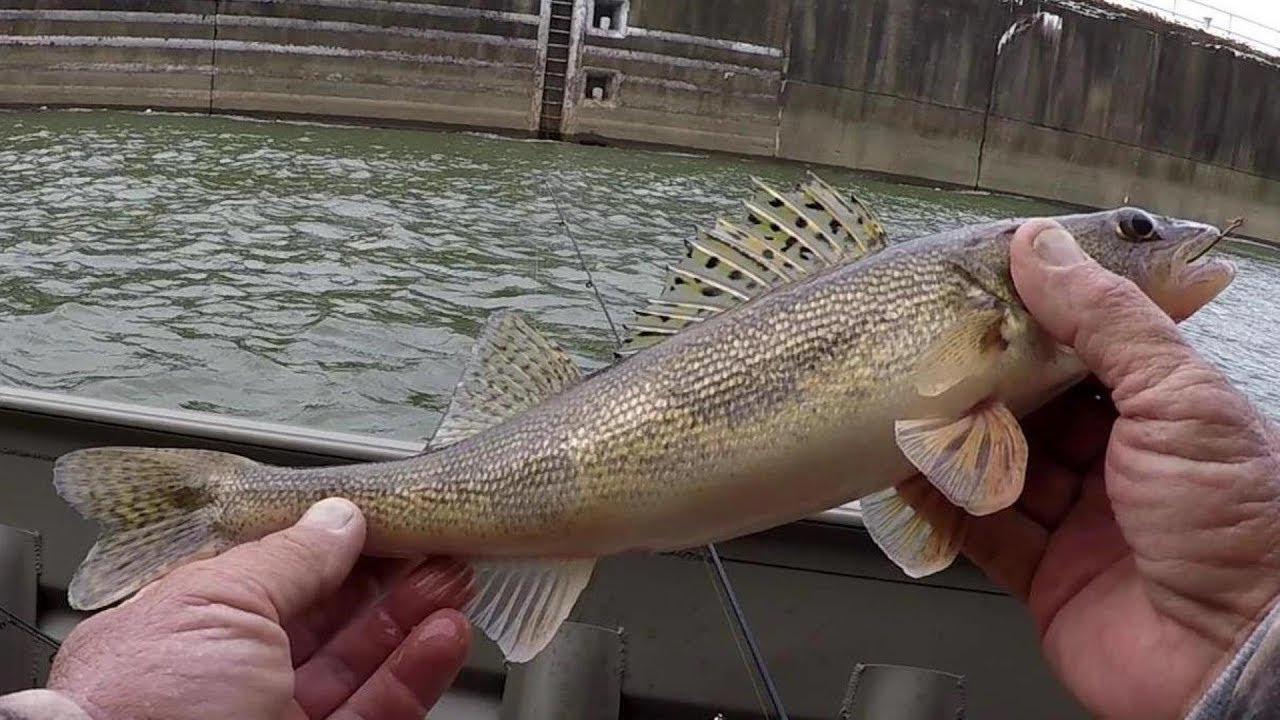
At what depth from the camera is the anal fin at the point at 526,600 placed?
230cm

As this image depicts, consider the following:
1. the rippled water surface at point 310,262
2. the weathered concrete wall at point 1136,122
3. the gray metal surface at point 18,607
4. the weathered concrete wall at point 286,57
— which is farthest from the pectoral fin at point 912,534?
the weathered concrete wall at point 1136,122

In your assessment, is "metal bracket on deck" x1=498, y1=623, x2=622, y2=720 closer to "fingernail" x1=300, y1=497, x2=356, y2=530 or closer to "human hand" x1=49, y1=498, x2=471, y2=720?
"human hand" x1=49, y1=498, x2=471, y2=720

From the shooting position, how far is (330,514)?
227cm

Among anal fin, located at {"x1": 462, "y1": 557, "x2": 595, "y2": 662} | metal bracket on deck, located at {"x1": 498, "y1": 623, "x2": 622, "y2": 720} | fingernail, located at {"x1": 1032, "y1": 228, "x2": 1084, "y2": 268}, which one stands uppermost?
fingernail, located at {"x1": 1032, "y1": 228, "x2": 1084, "y2": 268}

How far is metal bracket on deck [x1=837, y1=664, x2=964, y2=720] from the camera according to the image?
3.39m

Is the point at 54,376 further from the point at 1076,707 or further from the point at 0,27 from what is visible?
the point at 0,27

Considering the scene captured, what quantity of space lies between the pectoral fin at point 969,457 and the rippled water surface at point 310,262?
538 centimetres

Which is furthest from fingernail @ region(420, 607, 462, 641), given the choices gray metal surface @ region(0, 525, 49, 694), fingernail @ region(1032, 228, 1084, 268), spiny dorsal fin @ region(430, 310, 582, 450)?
gray metal surface @ region(0, 525, 49, 694)

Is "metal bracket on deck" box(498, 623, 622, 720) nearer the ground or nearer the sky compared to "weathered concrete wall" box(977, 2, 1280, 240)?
nearer the ground

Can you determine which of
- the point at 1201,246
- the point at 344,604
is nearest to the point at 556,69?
the point at 344,604

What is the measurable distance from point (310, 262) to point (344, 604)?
9499 mm

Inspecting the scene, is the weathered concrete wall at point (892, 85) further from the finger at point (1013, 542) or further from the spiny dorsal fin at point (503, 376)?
the spiny dorsal fin at point (503, 376)

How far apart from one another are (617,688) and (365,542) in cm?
145

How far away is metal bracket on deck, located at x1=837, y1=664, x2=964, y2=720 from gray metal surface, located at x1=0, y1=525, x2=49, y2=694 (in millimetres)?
2537
